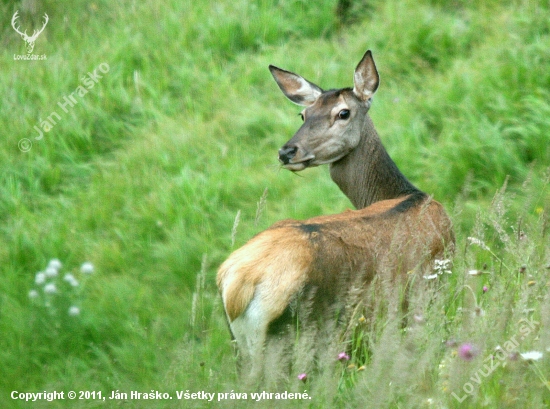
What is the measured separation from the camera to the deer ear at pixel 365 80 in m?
5.58

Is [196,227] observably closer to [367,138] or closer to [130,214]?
[130,214]

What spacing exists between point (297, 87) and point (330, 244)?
211cm

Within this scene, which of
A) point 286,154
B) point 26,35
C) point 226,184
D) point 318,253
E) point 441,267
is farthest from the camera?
point 26,35

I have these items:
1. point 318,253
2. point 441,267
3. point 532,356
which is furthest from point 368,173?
Answer: point 532,356

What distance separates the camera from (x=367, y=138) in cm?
558

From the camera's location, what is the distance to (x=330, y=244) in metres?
3.96

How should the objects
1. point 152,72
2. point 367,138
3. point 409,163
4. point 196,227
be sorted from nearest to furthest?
1. point 367,138
2. point 196,227
3. point 409,163
4. point 152,72

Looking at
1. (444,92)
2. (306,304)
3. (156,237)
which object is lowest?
(156,237)

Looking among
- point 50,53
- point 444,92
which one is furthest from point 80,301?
point 50,53

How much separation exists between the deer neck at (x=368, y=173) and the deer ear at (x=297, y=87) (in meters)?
0.41

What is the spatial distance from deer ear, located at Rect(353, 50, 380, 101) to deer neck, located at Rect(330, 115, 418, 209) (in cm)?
18

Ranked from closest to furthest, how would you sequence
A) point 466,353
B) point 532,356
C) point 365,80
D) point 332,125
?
point 466,353
point 532,356
point 332,125
point 365,80

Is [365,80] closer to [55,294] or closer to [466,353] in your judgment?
[55,294]

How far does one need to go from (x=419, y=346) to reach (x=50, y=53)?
5978mm
